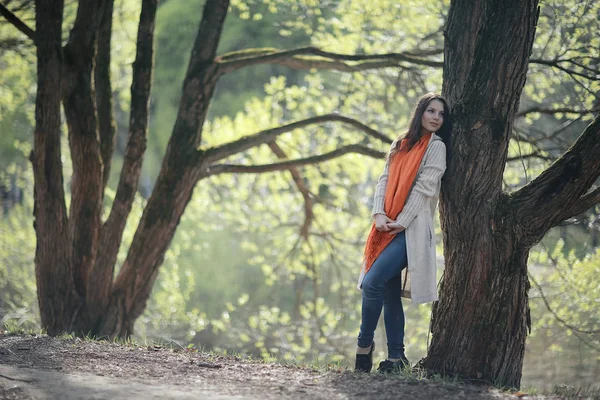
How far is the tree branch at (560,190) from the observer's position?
5.32 metres

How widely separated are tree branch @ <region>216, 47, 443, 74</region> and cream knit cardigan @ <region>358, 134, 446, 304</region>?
11.4 ft

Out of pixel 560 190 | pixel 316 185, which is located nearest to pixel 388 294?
pixel 560 190

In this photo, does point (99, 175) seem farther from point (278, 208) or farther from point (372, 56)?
point (278, 208)

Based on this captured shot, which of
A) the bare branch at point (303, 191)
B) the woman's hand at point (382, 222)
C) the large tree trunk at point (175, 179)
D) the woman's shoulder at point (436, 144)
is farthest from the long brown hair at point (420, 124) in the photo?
the bare branch at point (303, 191)

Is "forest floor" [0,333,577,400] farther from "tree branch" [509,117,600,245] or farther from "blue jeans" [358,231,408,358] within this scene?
"tree branch" [509,117,600,245]

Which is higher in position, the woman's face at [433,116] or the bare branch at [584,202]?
the woman's face at [433,116]

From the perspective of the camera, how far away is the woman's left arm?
5523 millimetres

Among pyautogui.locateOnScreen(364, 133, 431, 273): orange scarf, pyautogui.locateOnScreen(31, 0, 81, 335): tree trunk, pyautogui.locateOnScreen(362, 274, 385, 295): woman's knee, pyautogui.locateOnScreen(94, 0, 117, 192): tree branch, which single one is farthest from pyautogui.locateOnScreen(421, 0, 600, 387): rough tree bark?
pyautogui.locateOnScreen(94, 0, 117, 192): tree branch

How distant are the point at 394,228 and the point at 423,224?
0.64ft

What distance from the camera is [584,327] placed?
13.4 meters

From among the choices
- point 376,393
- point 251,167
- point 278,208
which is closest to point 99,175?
point 251,167

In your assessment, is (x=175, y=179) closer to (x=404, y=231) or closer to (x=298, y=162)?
(x=298, y=162)

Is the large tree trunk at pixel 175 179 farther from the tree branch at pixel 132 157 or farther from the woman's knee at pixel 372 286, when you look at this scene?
the woman's knee at pixel 372 286

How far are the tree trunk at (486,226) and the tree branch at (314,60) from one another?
3133 millimetres
